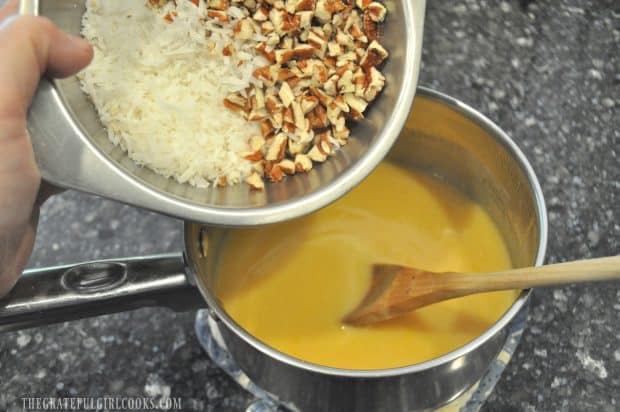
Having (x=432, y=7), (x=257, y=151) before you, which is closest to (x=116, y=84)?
(x=257, y=151)

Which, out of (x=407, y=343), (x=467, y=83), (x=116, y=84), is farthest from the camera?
(x=467, y=83)

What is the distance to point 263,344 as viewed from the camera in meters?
0.70

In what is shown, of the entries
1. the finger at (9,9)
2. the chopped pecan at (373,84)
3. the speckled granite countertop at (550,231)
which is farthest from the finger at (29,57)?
the speckled granite countertop at (550,231)

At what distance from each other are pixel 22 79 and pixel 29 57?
0.02 metres

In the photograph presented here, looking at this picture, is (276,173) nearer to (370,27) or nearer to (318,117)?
(318,117)

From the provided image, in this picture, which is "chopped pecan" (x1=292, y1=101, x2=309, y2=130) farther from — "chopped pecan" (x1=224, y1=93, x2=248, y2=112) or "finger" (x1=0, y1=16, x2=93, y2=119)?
"finger" (x1=0, y1=16, x2=93, y2=119)

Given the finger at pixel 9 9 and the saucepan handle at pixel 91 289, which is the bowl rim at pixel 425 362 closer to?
the saucepan handle at pixel 91 289

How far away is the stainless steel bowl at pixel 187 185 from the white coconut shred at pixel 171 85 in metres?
0.02

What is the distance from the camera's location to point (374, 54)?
0.78 m

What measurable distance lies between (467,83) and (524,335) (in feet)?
1.55

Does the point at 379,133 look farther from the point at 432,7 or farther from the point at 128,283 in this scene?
the point at 432,7

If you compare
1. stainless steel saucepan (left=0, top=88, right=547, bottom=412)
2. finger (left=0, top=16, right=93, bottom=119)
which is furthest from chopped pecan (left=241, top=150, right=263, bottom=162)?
finger (left=0, top=16, right=93, bottom=119)

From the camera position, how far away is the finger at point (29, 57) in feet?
1.95

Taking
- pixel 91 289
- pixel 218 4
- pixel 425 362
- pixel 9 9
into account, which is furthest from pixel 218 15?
pixel 425 362
